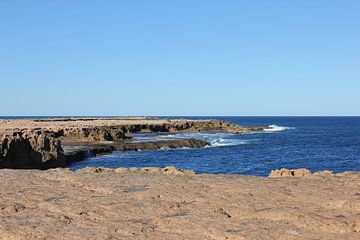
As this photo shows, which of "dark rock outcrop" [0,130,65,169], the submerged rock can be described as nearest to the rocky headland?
"dark rock outcrop" [0,130,65,169]

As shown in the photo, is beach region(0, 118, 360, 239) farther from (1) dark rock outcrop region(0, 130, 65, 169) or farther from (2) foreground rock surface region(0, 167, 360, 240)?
(1) dark rock outcrop region(0, 130, 65, 169)

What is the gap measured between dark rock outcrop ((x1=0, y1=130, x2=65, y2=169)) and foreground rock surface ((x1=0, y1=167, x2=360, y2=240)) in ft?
64.2

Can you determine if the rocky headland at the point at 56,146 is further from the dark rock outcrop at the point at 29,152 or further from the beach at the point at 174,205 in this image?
the beach at the point at 174,205

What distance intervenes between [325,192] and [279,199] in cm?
140

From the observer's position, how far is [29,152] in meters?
36.8

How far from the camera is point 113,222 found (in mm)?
9445

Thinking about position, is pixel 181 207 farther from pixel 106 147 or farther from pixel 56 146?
pixel 106 147

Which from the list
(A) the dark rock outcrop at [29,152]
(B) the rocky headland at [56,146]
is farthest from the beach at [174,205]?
(B) the rocky headland at [56,146]

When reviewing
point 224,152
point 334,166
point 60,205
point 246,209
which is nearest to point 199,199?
point 246,209

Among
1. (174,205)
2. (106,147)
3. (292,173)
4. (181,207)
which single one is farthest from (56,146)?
(181,207)

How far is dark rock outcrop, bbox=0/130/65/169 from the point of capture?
33.5 meters

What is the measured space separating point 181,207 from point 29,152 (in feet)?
94.6

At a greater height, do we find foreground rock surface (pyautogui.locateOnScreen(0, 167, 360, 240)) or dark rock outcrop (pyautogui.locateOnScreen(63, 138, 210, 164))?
foreground rock surface (pyautogui.locateOnScreen(0, 167, 360, 240))

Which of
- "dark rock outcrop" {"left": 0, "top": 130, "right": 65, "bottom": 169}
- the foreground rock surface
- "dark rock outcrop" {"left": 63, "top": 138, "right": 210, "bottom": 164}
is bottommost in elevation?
"dark rock outcrop" {"left": 63, "top": 138, "right": 210, "bottom": 164}
